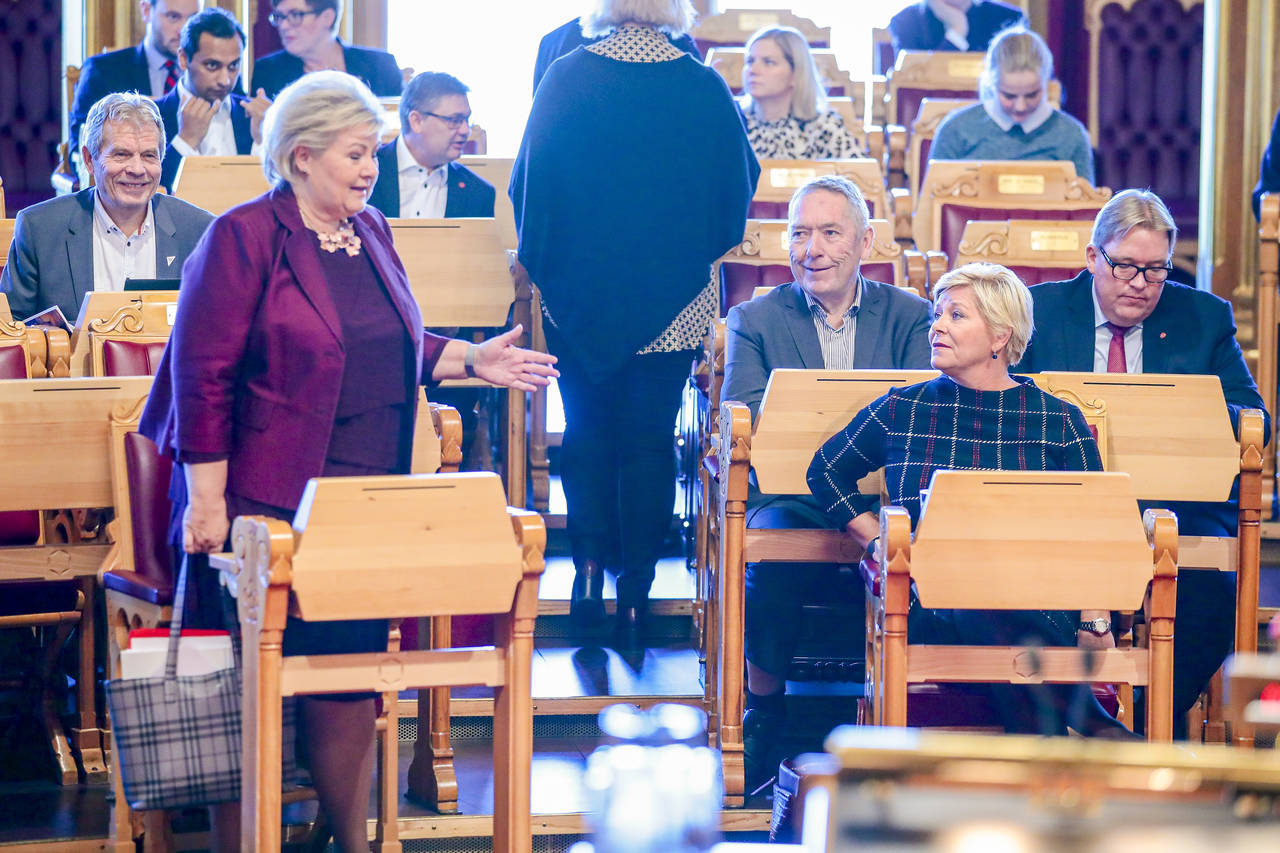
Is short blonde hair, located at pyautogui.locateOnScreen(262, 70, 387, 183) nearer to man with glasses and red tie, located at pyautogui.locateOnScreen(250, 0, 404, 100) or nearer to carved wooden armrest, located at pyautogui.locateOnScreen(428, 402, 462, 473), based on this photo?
carved wooden armrest, located at pyautogui.locateOnScreen(428, 402, 462, 473)

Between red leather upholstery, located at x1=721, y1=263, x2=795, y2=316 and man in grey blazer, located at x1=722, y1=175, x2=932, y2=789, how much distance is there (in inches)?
24.0

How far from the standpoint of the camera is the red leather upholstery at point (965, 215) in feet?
15.4

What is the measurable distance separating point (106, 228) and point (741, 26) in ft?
13.0

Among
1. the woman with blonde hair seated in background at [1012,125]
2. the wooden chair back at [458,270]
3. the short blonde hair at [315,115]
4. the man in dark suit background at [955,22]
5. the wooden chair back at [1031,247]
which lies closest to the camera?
the short blonde hair at [315,115]

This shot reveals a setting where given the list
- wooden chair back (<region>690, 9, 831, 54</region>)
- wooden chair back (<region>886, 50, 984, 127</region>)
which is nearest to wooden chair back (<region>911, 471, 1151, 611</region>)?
wooden chair back (<region>886, 50, 984, 127</region>)

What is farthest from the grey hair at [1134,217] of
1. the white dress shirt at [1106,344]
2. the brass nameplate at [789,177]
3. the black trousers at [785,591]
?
the brass nameplate at [789,177]

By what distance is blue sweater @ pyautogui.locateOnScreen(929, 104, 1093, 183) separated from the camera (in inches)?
203

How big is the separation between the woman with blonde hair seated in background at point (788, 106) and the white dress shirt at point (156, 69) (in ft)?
5.97

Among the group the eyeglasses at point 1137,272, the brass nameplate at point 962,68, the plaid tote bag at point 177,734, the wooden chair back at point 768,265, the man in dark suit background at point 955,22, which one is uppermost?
the man in dark suit background at point 955,22

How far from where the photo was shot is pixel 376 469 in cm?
241

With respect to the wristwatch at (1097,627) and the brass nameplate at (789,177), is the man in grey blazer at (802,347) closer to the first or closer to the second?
the wristwatch at (1097,627)

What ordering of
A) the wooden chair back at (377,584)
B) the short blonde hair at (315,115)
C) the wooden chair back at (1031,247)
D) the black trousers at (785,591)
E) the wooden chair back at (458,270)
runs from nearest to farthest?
1. the wooden chair back at (377,584)
2. the short blonde hair at (315,115)
3. the black trousers at (785,591)
4. the wooden chair back at (458,270)
5. the wooden chair back at (1031,247)

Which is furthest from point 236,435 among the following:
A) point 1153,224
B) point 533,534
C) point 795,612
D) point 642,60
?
point 1153,224

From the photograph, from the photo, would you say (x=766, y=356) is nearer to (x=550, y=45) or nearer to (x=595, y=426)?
(x=595, y=426)
